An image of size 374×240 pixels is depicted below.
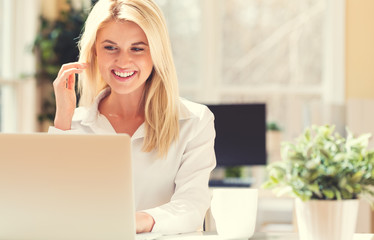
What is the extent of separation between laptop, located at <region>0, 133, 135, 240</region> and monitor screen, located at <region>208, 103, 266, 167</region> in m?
2.62

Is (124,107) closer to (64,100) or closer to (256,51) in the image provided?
(64,100)

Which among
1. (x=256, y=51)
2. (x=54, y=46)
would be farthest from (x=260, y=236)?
(x=256, y=51)

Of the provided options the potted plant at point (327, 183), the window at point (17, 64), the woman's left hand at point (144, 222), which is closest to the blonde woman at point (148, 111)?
the woman's left hand at point (144, 222)

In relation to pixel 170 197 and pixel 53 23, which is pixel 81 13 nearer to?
pixel 53 23

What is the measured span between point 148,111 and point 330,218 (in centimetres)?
86

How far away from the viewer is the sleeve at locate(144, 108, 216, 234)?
1.57 meters

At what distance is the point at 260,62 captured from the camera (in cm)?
538

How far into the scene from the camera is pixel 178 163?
1.86 metres

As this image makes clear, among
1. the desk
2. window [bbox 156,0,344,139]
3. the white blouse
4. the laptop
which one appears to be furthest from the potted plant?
window [bbox 156,0,344,139]

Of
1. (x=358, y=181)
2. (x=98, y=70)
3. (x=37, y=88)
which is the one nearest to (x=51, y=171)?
(x=358, y=181)

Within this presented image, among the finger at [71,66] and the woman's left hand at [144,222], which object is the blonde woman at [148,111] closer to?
the finger at [71,66]

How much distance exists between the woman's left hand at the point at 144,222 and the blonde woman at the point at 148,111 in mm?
225

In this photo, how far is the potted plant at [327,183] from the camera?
3.95 ft

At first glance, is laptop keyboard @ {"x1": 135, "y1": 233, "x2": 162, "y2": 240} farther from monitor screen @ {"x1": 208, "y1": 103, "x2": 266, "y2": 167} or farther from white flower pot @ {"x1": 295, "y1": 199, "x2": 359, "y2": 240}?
monitor screen @ {"x1": 208, "y1": 103, "x2": 266, "y2": 167}
